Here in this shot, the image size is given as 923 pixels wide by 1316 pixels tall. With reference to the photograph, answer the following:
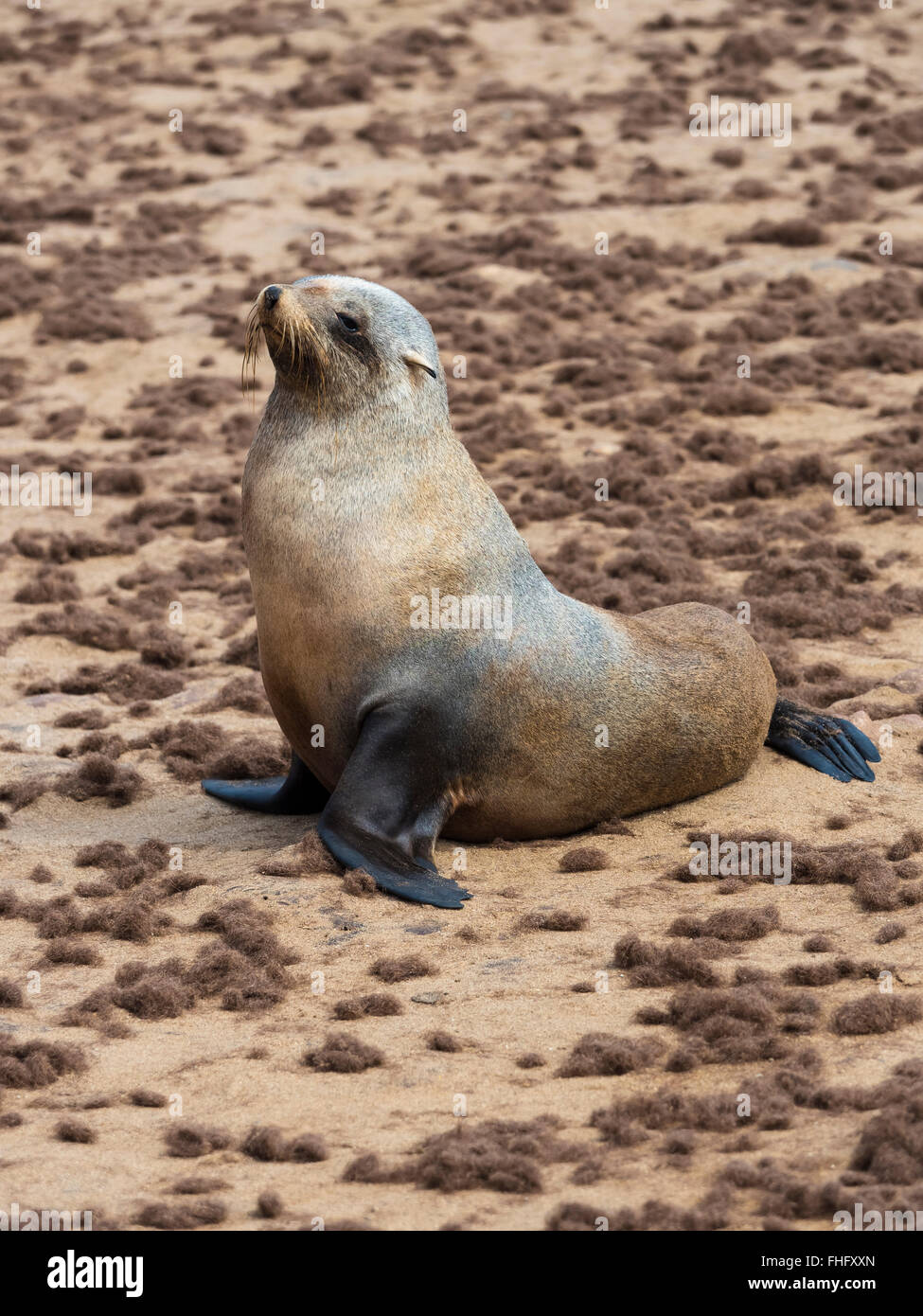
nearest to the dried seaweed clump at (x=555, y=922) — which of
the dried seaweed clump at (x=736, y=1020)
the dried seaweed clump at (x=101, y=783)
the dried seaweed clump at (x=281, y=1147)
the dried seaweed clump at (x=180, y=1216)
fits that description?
the dried seaweed clump at (x=736, y=1020)

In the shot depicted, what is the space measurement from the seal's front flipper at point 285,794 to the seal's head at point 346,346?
1.42 meters

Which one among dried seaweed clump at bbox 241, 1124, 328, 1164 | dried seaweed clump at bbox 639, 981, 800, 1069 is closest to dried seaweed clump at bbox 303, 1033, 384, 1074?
dried seaweed clump at bbox 241, 1124, 328, 1164

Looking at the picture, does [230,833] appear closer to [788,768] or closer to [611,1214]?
[788,768]

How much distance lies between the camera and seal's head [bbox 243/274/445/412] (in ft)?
21.1

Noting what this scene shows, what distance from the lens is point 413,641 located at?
632 cm

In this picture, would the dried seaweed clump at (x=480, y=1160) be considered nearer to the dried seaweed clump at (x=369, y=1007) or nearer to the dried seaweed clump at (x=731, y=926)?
the dried seaweed clump at (x=369, y=1007)

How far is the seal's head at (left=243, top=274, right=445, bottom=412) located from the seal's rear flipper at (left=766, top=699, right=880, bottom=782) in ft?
Answer: 6.67

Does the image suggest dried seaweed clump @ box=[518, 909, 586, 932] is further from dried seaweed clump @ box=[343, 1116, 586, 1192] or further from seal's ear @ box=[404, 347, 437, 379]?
seal's ear @ box=[404, 347, 437, 379]

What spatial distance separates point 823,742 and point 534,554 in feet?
10.6

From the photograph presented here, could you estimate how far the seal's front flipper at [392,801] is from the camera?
611 cm

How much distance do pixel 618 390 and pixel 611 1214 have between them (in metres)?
9.00

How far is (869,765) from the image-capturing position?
7086mm

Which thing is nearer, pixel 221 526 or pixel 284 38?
pixel 221 526

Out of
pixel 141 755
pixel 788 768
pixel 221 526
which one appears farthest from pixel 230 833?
pixel 221 526
